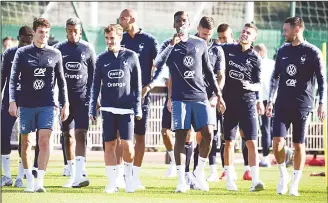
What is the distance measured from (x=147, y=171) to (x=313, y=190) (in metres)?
4.28

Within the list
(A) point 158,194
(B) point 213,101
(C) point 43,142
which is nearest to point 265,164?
(B) point 213,101

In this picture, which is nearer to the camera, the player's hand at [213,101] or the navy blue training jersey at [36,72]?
the navy blue training jersey at [36,72]

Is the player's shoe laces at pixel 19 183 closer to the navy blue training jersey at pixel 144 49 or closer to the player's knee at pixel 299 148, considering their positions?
the navy blue training jersey at pixel 144 49

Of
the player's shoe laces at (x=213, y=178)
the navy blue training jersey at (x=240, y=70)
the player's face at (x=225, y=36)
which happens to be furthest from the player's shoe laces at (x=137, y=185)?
the player's face at (x=225, y=36)

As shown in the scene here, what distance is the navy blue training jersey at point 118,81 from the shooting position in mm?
12484

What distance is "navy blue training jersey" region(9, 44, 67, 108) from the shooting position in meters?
12.6

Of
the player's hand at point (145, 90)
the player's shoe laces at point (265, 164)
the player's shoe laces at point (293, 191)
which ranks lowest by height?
Answer: the player's shoe laces at point (265, 164)

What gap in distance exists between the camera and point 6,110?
13.9 meters

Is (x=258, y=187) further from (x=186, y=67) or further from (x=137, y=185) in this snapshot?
(x=186, y=67)

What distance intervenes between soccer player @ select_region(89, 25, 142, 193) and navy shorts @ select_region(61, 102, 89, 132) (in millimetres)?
1092

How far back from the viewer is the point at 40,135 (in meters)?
12.5

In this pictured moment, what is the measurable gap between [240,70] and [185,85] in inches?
44.8

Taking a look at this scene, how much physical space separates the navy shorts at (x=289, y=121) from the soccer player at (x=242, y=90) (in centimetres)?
52

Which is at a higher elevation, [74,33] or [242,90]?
[74,33]
